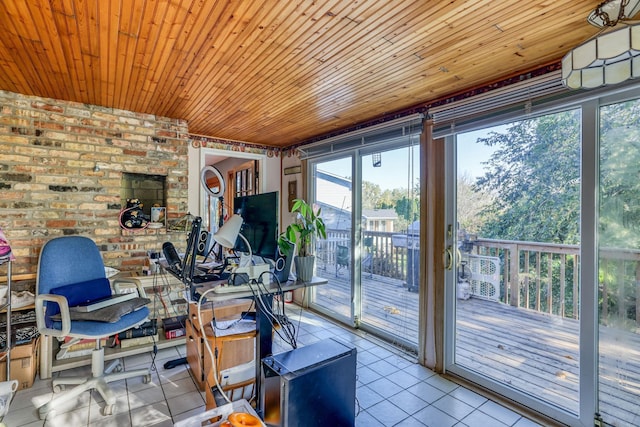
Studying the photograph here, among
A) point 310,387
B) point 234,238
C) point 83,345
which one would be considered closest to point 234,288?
point 234,238

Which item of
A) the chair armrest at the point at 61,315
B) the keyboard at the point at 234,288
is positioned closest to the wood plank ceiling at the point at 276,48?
the keyboard at the point at 234,288

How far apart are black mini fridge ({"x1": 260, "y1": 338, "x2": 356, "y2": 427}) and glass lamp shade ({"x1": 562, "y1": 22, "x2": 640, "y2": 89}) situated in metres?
1.71

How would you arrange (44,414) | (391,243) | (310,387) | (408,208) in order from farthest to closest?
(391,243) → (408,208) → (44,414) → (310,387)

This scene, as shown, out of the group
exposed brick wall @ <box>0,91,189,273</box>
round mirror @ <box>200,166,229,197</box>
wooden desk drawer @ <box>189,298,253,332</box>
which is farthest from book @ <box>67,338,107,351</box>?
round mirror @ <box>200,166,229,197</box>

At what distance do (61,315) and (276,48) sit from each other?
6.83 ft

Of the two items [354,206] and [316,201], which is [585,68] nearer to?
[354,206]

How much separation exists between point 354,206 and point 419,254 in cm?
100

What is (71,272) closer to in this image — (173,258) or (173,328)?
(173,258)

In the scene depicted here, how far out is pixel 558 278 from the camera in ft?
6.61

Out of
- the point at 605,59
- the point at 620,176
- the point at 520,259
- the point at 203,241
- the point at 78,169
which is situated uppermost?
the point at 605,59

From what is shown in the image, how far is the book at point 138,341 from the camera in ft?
8.80

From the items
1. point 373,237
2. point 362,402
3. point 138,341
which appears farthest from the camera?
point 373,237

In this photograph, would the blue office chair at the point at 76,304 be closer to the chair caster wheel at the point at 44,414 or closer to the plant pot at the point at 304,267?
the chair caster wheel at the point at 44,414

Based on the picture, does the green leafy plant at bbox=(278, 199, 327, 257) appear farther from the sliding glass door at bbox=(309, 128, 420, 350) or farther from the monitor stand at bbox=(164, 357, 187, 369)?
the monitor stand at bbox=(164, 357, 187, 369)
